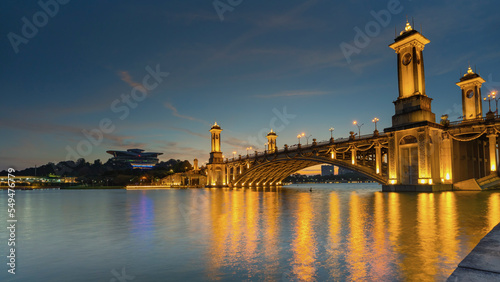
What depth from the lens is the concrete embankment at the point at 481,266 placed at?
4.67 meters

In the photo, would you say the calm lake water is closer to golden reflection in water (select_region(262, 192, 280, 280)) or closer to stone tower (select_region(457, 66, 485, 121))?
golden reflection in water (select_region(262, 192, 280, 280))

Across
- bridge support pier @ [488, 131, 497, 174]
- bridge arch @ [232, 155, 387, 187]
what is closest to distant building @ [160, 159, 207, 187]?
bridge arch @ [232, 155, 387, 187]

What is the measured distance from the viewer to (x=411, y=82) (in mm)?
49125

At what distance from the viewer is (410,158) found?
47375 mm

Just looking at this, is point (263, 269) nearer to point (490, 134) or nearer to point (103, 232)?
point (103, 232)

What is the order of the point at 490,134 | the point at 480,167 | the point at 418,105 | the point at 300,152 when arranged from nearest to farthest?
the point at 490,134 < the point at 418,105 < the point at 480,167 < the point at 300,152

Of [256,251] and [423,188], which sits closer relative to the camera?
[256,251]

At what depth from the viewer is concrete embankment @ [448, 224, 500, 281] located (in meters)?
4.67

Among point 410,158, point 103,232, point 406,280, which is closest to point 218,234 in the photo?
point 103,232

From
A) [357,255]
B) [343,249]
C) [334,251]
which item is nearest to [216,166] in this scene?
[343,249]

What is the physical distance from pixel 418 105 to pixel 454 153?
8.81 m

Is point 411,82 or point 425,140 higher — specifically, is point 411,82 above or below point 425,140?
above

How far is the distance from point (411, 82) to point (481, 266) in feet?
162

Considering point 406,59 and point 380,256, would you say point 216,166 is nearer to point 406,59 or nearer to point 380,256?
point 406,59
